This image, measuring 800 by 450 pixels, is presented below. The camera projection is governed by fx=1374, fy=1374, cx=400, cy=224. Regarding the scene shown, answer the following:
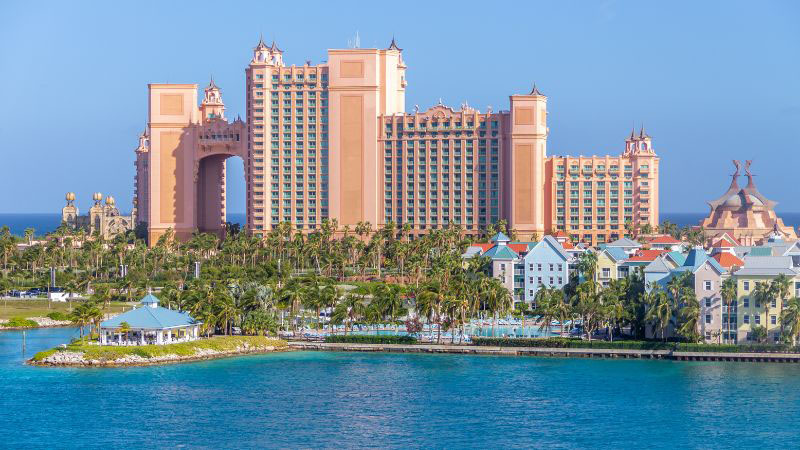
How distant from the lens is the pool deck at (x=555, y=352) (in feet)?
369

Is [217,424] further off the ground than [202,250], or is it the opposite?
[202,250]

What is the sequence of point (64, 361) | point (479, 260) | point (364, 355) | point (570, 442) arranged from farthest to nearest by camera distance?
point (479, 260) → point (364, 355) → point (64, 361) → point (570, 442)

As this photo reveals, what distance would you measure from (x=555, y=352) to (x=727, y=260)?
1931 cm

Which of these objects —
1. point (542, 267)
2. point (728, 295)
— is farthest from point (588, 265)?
point (728, 295)

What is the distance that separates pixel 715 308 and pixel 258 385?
40.1 meters

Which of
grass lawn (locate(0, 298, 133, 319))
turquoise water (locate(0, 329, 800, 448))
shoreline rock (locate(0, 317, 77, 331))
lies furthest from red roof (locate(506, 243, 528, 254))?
shoreline rock (locate(0, 317, 77, 331))

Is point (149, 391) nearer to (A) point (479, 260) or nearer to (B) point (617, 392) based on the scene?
(B) point (617, 392)

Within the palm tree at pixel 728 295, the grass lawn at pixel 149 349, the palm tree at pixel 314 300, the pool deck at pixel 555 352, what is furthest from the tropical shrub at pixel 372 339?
the palm tree at pixel 728 295

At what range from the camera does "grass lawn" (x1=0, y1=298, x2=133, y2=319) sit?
480ft

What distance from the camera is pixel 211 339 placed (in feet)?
391

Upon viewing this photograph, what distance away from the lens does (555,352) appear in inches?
4641

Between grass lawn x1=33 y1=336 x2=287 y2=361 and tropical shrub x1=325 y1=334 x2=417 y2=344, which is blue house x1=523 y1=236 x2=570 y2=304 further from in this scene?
grass lawn x1=33 y1=336 x2=287 y2=361

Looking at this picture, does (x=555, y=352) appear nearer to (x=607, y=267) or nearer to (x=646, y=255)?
(x=607, y=267)

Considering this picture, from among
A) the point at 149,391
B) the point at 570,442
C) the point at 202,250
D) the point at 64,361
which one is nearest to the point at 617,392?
the point at 570,442
